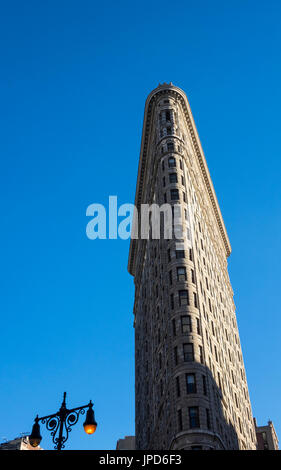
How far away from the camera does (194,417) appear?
51.0 meters

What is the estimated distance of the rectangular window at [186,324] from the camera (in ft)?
190

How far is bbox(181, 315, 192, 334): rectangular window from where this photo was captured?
5800 cm

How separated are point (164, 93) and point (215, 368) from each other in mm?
52703

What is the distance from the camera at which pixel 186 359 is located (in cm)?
5588

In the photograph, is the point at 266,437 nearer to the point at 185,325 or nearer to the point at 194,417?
the point at 185,325

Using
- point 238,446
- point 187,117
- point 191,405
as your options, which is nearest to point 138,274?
point 187,117

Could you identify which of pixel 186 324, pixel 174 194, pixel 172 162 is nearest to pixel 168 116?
pixel 172 162

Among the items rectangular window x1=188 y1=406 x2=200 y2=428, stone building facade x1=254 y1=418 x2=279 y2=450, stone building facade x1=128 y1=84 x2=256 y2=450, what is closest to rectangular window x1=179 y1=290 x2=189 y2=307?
stone building facade x1=128 y1=84 x2=256 y2=450

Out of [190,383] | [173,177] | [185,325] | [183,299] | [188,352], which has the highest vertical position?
[173,177]

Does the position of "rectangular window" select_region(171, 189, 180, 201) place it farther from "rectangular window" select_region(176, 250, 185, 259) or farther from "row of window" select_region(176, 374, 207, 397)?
"row of window" select_region(176, 374, 207, 397)

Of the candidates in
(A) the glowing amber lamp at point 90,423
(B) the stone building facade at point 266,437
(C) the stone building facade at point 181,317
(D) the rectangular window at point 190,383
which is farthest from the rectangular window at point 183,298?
(B) the stone building facade at point 266,437

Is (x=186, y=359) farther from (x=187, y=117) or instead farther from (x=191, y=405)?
(x=187, y=117)

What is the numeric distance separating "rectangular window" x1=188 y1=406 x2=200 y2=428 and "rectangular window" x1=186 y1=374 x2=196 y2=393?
192 centimetres

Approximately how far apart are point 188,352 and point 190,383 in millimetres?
3786
